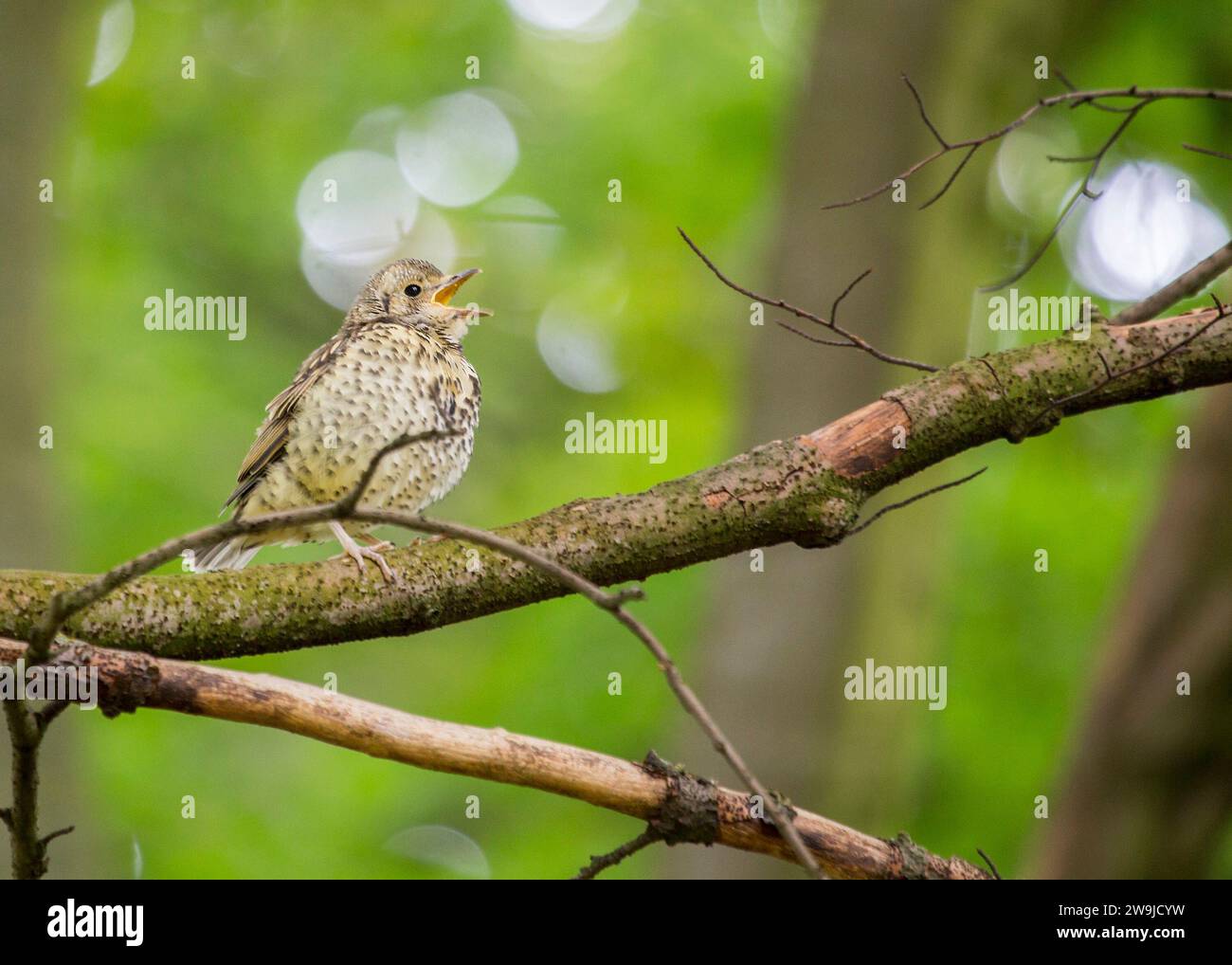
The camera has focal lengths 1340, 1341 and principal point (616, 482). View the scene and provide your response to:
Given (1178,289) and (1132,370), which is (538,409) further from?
(1132,370)

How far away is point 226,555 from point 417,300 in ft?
3.67

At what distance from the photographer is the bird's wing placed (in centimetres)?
430

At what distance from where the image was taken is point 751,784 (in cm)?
207

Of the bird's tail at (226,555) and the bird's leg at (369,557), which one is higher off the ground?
the bird's tail at (226,555)

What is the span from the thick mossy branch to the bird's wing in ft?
3.69

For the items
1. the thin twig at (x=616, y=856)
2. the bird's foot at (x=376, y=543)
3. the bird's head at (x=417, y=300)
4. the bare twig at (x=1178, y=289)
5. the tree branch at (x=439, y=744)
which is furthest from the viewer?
the bird's head at (x=417, y=300)

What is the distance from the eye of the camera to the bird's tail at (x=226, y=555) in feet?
14.4

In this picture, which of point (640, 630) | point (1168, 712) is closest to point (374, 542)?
point (640, 630)

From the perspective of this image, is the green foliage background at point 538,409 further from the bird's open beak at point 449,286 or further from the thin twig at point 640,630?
the thin twig at point 640,630

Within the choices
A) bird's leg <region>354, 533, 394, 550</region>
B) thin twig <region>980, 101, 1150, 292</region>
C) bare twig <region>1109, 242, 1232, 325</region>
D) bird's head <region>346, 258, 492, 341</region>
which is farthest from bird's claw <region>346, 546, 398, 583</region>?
bare twig <region>1109, 242, 1232, 325</region>

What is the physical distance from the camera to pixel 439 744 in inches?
117

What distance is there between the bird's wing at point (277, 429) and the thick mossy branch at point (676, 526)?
1.12 metres

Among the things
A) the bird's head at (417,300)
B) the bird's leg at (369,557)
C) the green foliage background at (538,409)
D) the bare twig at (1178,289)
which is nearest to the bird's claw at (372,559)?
the bird's leg at (369,557)
